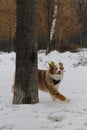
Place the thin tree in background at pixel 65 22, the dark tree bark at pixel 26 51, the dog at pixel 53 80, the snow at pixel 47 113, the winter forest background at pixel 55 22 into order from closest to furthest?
the snow at pixel 47 113, the dark tree bark at pixel 26 51, the dog at pixel 53 80, the winter forest background at pixel 55 22, the thin tree in background at pixel 65 22

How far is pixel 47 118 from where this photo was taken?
6375mm

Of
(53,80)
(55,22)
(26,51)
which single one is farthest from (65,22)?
(26,51)

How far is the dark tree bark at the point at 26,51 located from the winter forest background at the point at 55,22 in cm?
832

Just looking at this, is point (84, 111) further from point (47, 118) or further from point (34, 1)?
point (34, 1)

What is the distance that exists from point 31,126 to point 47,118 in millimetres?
472

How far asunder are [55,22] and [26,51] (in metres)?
20.2

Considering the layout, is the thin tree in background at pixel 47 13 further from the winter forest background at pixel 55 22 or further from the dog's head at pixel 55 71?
the dog's head at pixel 55 71

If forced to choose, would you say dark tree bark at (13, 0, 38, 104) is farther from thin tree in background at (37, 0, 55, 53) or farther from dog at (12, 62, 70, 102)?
thin tree in background at (37, 0, 55, 53)

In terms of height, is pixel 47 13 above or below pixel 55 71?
above

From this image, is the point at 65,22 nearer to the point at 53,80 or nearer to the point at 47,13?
the point at 47,13

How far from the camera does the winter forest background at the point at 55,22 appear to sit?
83.6ft

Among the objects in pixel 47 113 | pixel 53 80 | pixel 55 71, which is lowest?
pixel 47 113

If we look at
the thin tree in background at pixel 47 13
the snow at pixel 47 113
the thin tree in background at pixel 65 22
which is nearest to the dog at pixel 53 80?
the snow at pixel 47 113

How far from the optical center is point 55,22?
1075 inches
